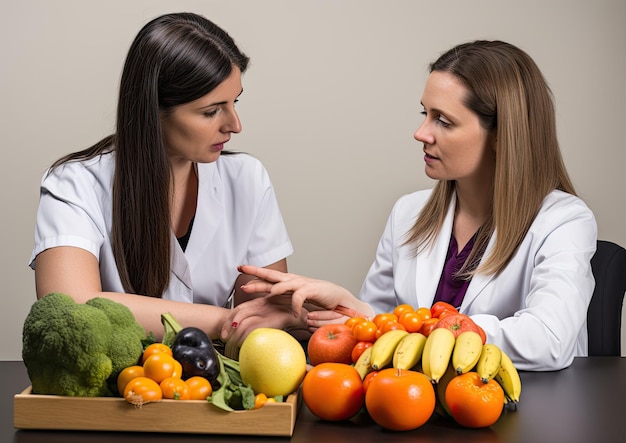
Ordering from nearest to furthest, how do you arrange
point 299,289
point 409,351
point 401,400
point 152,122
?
point 401,400, point 409,351, point 299,289, point 152,122

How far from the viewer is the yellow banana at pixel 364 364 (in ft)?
4.56

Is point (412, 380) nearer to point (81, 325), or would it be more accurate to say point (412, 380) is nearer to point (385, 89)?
point (81, 325)

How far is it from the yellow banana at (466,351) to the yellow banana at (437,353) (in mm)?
12

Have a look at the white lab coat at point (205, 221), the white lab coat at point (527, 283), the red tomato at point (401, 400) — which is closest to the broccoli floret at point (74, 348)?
the red tomato at point (401, 400)

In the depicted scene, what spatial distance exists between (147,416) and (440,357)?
0.47 meters

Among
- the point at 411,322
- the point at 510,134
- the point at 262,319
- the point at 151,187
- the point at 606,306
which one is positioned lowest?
the point at 606,306

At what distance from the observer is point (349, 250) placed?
3814 mm

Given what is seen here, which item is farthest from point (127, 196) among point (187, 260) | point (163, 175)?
point (187, 260)

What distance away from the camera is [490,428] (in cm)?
132

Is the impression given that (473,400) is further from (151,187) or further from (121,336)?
(151,187)

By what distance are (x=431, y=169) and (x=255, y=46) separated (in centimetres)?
159

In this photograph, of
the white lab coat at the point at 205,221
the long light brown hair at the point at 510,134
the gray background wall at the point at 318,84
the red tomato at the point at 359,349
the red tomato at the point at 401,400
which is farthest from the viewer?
the gray background wall at the point at 318,84

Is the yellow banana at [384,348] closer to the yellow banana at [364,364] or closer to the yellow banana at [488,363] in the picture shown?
the yellow banana at [364,364]

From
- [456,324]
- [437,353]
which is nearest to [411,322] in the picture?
[456,324]
